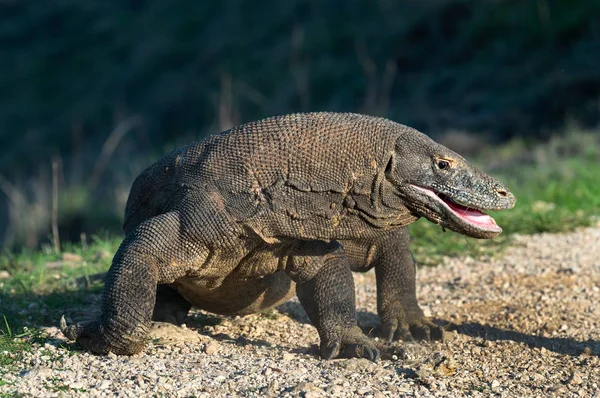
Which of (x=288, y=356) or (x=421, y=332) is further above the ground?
(x=421, y=332)

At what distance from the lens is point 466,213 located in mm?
4738

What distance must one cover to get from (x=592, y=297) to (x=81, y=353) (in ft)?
11.0

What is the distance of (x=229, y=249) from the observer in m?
4.69

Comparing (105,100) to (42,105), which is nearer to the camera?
(105,100)

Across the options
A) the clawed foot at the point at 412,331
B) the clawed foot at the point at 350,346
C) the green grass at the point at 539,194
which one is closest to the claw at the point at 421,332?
the clawed foot at the point at 412,331

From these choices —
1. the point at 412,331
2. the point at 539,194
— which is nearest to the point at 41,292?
the point at 412,331

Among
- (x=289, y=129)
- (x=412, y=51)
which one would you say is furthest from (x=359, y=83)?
(x=289, y=129)

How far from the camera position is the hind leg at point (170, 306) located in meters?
5.49

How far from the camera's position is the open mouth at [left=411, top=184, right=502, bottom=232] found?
4672 mm

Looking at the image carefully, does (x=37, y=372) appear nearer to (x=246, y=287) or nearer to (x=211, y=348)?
(x=211, y=348)

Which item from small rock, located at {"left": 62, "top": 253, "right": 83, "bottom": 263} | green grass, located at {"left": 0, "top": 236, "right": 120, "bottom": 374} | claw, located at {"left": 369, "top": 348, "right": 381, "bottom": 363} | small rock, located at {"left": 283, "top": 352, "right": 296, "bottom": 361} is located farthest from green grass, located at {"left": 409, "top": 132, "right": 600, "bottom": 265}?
small rock, located at {"left": 62, "top": 253, "right": 83, "bottom": 263}

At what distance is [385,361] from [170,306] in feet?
4.54

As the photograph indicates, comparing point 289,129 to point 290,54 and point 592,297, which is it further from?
point 290,54

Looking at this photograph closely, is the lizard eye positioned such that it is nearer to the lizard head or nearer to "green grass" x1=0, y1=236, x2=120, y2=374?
the lizard head
